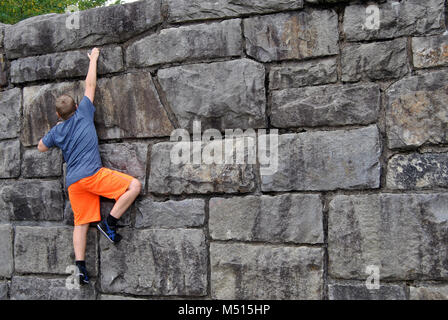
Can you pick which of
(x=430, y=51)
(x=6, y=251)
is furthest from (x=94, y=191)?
(x=430, y=51)

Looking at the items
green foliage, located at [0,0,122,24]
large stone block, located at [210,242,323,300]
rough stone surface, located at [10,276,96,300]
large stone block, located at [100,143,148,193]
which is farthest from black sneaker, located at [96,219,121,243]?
green foliage, located at [0,0,122,24]

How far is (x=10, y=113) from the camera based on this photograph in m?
3.36

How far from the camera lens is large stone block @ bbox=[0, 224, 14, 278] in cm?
330

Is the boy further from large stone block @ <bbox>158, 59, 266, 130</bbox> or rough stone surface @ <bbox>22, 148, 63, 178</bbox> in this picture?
large stone block @ <bbox>158, 59, 266, 130</bbox>

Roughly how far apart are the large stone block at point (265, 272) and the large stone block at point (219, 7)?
5.30 ft

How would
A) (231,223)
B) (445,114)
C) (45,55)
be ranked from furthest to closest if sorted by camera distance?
(45,55)
(231,223)
(445,114)

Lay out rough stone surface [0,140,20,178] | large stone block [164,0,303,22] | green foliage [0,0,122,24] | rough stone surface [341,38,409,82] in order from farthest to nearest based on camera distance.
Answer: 1. green foliage [0,0,122,24]
2. rough stone surface [0,140,20,178]
3. large stone block [164,0,303,22]
4. rough stone surface [341,38,409,82]

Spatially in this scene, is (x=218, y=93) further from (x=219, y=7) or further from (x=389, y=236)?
(x=389, y=236)

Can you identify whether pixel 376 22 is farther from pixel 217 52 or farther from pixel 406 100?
pixel 217 52

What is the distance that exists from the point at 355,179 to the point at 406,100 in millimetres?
590

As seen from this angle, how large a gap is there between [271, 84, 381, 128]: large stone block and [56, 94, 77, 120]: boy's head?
1.48m

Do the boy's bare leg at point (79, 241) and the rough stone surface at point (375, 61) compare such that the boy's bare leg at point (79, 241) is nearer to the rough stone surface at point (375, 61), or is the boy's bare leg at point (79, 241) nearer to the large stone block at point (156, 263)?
the large stone block at point (156, 263)

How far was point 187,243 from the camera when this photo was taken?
291 centimetres

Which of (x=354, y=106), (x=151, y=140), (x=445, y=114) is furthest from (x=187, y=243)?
(x=445, y=114)
